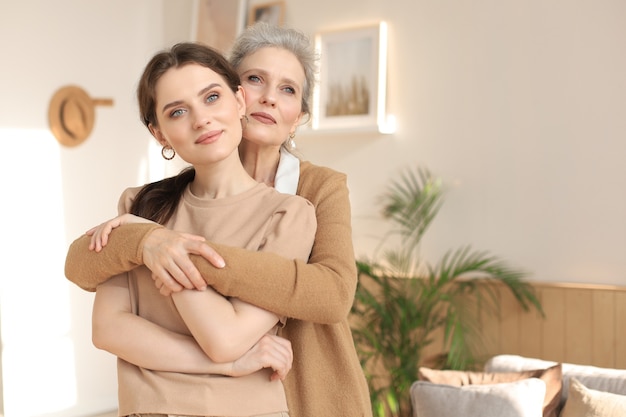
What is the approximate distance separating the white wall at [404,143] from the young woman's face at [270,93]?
2.40 m

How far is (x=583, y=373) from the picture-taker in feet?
11.0

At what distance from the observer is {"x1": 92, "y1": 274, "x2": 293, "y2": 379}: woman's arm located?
1.50 meters

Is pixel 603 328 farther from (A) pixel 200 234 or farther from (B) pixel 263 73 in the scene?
(A) pixel 200 234

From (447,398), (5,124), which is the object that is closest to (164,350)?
(447,398)

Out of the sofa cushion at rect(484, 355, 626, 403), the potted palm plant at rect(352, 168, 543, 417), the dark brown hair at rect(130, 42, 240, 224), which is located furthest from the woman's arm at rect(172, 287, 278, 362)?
the potted palm plant at rect(352, 168, 543, 417)

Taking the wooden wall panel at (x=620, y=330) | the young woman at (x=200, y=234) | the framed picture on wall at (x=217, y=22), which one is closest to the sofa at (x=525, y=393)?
the wooden wall panel at (x=620, y=330)

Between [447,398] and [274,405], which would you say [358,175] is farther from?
[274,405]

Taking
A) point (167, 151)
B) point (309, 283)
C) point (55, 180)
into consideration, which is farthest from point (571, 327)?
point (55, 180)

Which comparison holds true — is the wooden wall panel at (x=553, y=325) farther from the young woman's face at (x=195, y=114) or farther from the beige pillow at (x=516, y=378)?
the young woman's face at (x=195, y=114)

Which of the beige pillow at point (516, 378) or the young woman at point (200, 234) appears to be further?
the beige pillow at point (516, 378)

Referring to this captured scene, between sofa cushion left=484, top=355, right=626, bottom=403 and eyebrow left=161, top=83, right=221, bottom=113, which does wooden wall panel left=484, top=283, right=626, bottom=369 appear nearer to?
sofa cushion left=484, top=355, right=626, bottom=403

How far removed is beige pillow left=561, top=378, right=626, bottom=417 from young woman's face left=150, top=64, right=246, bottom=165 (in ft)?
6.61

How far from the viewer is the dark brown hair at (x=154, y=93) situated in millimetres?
1638

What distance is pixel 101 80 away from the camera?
571cm
